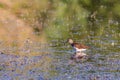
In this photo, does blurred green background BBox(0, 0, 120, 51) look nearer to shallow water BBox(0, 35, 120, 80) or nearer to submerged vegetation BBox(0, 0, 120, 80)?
submerged vegetation BBox(0, 0, 120, 80)

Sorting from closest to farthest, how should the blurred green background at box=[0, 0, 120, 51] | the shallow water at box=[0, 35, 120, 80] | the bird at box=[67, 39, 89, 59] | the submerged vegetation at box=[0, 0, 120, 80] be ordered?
the shallow water at box=[0, 35, 120, 80]
the submerged vegetation at box=[0, 0, 120, 80]
the bird at box=[67, 39, 89, 59]
the blurred green background at box=[0, 0, 120, 51]

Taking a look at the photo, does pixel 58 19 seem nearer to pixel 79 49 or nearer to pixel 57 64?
pixel 79 49

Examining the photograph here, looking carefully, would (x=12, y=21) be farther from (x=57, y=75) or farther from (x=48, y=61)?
(x=57, y=75)

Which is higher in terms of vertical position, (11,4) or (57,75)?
(11,4)

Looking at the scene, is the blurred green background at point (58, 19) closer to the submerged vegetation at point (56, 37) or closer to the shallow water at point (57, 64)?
the submerged vegetation at point (56, 37)

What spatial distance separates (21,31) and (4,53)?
18.8 feet

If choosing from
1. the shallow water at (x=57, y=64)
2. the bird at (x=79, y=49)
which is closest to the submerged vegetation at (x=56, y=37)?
the shallow water at (x=57, y=64)

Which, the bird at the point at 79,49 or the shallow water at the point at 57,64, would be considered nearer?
the shallow water at the point at 57,64

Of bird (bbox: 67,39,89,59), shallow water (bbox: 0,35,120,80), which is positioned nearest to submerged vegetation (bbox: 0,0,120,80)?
shallow water (bbox: 0,35,120,80)

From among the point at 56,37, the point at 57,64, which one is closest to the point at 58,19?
the point at 56,37

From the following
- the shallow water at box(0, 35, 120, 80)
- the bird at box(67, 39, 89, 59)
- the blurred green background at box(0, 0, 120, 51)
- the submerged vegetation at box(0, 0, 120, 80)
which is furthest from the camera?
the blurred green background at box(0, 0, 120, 51)

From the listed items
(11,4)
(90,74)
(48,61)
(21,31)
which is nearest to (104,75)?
(90,74)

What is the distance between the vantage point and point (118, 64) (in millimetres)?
16062

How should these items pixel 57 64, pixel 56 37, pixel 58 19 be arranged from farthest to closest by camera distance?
1. pixel 58 19
2. pixel 56 37
3. pixel 57 64
